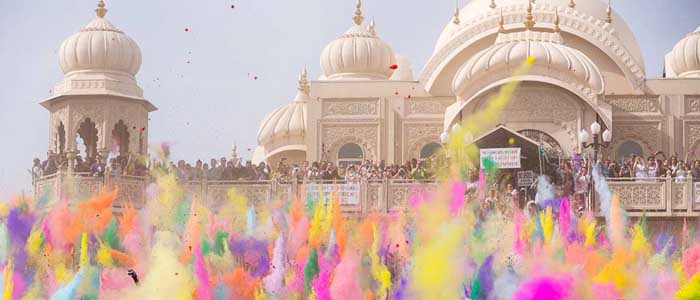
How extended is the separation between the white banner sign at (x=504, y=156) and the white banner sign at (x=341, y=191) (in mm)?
2258

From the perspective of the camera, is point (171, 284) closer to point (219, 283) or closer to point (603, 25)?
point (219, 283)

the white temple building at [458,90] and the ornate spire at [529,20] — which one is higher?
the ornate spire at [529,20]

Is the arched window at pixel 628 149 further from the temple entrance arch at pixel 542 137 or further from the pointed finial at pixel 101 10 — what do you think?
the pointed finial at pixel 101 10

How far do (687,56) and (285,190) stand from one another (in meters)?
12.7

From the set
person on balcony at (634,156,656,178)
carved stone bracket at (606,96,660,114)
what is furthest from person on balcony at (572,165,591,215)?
carved stone bracket at (606,96,660,114)

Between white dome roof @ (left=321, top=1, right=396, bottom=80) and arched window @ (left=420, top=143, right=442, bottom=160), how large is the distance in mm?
2940

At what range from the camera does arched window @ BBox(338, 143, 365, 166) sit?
1457 inches

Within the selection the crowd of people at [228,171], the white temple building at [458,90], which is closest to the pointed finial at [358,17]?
A: the white temple building at [458,90]

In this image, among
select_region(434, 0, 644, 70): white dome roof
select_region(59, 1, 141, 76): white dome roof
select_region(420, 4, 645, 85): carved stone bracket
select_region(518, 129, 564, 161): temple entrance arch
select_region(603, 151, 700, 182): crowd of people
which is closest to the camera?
select_region(603, 151, 700, 182): crowd of people

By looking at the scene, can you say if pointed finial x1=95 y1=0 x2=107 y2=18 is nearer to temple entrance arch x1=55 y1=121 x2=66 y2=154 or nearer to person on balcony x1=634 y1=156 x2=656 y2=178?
temple entrance arch x1=55 y1=121 x2=66 y2=154

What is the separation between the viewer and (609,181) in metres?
29.8

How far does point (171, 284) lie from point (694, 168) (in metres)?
10.4

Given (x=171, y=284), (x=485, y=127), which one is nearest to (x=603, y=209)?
(x=485, y=127)

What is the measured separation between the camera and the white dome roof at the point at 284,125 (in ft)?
140
